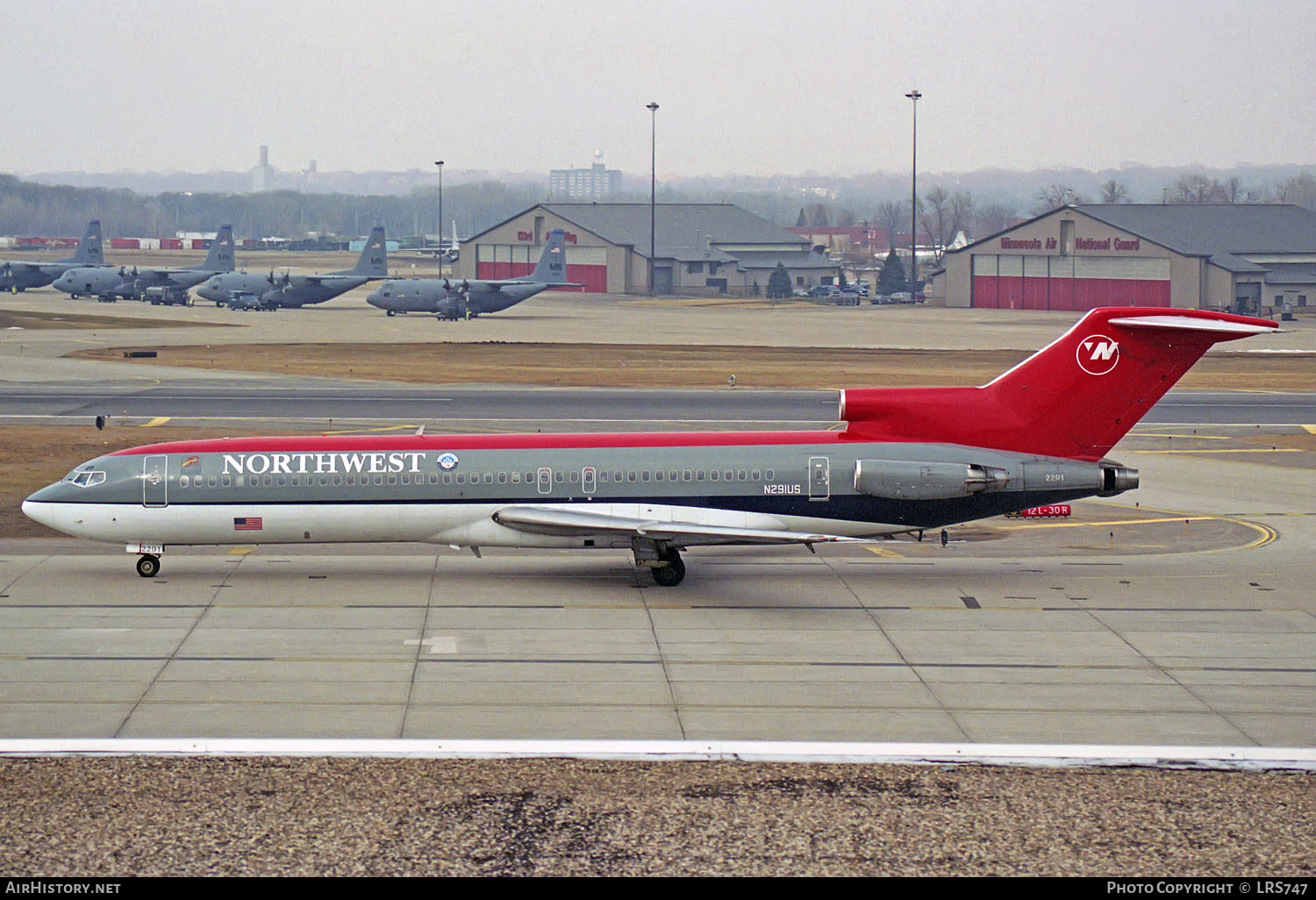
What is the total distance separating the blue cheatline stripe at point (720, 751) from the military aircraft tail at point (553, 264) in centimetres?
12374

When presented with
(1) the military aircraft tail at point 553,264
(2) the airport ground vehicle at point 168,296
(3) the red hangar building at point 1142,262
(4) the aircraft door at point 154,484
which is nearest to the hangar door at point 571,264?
(1) the military aircraft tail at point 553,264

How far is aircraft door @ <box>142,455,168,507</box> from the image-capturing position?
3412 centimetres

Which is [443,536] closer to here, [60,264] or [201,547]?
[201,547]

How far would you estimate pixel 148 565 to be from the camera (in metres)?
34.8

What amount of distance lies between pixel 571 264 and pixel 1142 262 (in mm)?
75538

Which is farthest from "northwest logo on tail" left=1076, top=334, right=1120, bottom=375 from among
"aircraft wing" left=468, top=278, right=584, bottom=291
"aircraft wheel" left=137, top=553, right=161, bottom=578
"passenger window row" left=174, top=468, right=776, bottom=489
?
"aircraft wing" left=468, top=278, right=584, bottom=291

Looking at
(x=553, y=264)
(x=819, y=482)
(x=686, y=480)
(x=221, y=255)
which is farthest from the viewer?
(x=221, y=255)

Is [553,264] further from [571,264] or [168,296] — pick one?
[571,264]

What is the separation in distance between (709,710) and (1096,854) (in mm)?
8037

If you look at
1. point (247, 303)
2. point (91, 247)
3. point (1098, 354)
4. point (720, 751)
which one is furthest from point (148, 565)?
point (91, 247)

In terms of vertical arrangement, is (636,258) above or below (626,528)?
above

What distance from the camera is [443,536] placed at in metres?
34.3

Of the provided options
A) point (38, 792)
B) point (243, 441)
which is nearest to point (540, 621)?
point (243, 441)

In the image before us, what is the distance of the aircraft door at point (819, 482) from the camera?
112 ft
